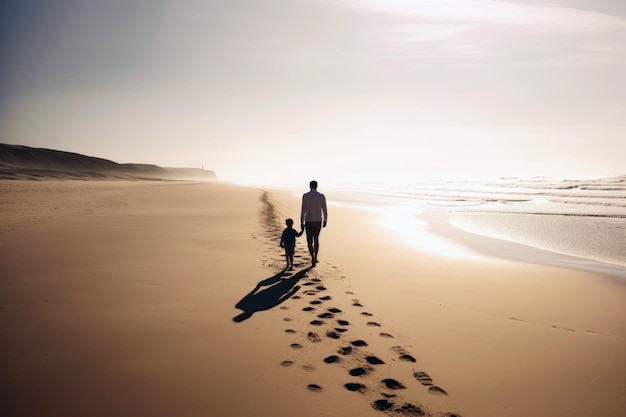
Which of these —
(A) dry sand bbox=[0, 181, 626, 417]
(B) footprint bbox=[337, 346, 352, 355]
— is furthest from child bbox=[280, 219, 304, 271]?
(B) footprint bbox=[337, 346, 352, 355]

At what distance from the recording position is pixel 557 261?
10.8 m

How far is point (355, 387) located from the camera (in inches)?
152

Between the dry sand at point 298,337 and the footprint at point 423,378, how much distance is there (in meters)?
0.01

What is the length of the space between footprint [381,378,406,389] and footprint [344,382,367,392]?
28 centimetres

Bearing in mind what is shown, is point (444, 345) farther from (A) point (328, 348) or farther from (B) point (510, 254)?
(B) point (510, 254)

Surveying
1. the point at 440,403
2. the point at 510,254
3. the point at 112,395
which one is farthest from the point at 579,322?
the point at 112,395

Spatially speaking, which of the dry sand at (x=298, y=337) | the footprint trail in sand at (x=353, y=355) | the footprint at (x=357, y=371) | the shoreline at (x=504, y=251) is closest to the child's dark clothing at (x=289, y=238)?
the dry sand at (x=298, y=337)

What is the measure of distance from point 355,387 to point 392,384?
0.46 metres

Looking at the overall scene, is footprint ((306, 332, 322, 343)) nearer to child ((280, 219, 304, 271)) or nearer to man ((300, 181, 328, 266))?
child ((280, 219, 304, 271))

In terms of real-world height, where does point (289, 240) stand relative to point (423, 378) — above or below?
above

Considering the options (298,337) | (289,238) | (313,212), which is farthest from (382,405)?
(313,212)

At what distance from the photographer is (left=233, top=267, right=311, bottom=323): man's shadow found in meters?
6.22

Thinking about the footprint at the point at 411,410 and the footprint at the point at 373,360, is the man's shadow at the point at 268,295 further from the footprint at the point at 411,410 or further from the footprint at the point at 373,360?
the footprint at the point at 411,410

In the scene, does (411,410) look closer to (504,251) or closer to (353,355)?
(353,355)
